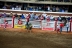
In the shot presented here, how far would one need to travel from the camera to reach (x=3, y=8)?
14.1 m

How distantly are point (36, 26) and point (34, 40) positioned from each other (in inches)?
77.2

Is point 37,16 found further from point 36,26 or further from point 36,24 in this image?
point 36,26

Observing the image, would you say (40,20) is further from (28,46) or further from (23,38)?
(28,46)

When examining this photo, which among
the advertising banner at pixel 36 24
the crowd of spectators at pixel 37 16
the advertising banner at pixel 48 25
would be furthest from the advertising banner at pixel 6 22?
the advertising banner at pixel 48 25

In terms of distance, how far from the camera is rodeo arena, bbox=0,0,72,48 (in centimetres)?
1118

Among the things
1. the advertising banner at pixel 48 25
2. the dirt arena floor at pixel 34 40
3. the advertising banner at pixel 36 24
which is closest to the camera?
the dirt arena floor at pixel 34 40

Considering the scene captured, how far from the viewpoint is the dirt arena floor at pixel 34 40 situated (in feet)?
34.4

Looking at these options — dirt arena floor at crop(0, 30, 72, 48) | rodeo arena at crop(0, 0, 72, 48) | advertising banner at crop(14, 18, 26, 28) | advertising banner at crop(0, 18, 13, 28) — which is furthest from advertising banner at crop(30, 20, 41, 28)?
advertising banner at crop(0, 18, 13, 28)

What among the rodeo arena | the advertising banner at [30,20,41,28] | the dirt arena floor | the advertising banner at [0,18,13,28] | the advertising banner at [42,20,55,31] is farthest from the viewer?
the advertising banner at [0,18,13,28]

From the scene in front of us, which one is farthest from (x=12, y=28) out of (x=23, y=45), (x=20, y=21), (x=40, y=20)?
(x=23, y=45)

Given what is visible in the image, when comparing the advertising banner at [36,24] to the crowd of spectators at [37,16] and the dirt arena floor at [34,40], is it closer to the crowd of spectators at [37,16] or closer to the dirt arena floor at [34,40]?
the crowd of spectators at [37,16]

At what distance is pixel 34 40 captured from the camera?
11188 millimetres

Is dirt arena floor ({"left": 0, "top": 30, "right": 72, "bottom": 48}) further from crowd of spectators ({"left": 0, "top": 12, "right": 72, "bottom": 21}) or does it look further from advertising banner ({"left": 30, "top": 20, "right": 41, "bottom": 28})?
crowd of spectators ({"left": 0, "top": 12, "right": 72, "bottom": 21})

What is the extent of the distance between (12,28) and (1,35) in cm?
135
